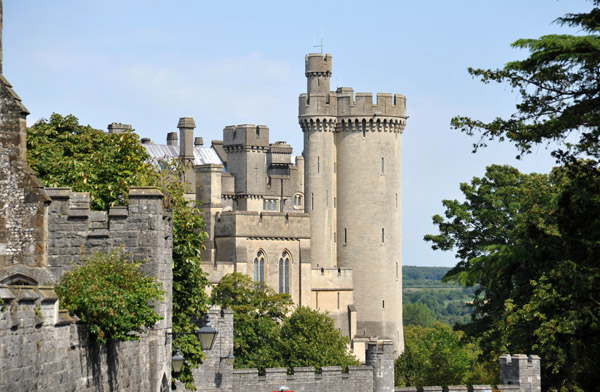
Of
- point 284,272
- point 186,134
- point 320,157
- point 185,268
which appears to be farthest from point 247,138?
point 185,268

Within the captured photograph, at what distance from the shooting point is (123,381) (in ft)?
59.9

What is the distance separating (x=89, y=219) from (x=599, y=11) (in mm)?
7671

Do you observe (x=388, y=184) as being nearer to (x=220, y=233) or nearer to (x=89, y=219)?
(x=220, y=233)

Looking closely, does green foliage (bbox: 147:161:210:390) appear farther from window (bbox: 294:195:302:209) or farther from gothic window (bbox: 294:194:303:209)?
window (bbox: 294:195:302:209)

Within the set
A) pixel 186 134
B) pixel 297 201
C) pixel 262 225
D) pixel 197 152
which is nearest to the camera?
pixel 262 225

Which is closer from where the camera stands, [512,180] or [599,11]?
[599,11]

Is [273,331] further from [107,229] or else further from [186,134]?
[107,229]

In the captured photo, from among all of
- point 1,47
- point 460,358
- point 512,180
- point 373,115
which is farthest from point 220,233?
point 1,47

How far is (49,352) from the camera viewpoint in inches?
571

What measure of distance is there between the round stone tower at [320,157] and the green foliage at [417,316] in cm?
7397

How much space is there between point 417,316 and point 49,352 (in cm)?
16099

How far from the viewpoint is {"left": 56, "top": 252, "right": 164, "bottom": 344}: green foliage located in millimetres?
16531

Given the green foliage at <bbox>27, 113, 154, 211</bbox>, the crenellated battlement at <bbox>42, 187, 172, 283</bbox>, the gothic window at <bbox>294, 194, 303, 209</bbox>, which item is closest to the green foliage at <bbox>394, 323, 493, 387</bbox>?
the gothic window at <bbox>294, 194, 303, 209</bbox>

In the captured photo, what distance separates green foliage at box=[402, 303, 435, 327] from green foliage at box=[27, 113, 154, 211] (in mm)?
138772
